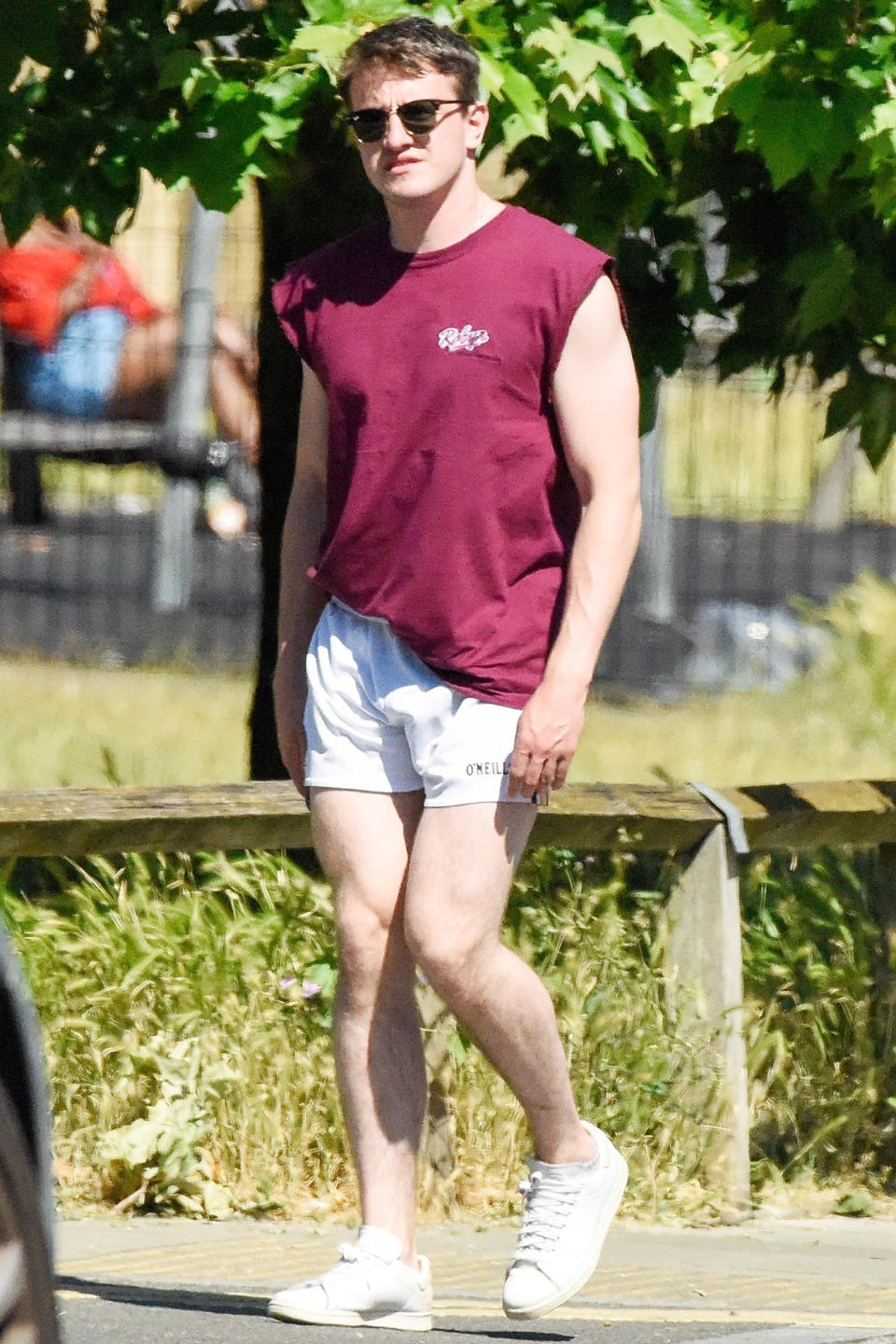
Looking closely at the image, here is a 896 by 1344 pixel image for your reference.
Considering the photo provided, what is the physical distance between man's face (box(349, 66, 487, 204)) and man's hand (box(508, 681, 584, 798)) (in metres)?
0.83

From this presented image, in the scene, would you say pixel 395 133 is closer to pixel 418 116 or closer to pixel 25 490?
pixel 418 116

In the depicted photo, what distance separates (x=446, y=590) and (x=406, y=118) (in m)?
0.76

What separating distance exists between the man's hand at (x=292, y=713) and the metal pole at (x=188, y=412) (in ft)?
33.7

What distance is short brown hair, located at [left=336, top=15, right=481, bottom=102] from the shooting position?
159 inches

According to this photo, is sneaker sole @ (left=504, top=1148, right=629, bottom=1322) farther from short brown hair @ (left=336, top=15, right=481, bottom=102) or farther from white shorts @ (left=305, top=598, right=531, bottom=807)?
short brown hair @ (left=336, top=15, right=481, bottom=102)

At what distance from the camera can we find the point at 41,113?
5.52 metres

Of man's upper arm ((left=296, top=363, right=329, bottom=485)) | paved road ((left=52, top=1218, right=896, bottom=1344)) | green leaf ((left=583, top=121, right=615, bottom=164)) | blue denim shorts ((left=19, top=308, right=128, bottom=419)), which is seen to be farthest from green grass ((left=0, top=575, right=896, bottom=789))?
man's upper arm ((left=296, top=363, right=329, bottom=485))

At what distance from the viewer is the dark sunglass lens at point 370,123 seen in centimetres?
405

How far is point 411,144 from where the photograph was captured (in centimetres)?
404

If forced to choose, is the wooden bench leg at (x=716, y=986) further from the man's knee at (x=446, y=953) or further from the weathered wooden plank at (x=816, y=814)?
the man's knee at (x=446, y=953)

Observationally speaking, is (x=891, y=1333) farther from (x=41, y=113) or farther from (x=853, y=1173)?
(x=41, y=113)

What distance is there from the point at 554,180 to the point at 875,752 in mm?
5935

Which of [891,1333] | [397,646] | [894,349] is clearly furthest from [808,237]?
[891,1333]

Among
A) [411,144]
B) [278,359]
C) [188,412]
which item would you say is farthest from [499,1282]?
[188,412]
